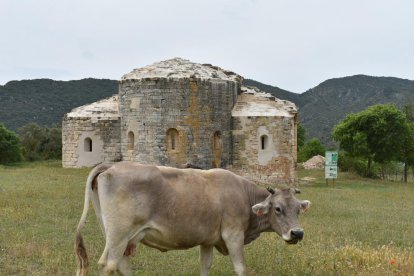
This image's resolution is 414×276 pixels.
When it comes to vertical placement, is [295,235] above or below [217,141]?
below

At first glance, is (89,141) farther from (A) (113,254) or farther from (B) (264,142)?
(A) (113,254)

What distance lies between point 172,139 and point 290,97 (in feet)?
254

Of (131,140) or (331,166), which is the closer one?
(131,140)

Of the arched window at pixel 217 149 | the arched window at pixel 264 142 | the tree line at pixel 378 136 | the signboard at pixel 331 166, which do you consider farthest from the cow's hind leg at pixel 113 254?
the tree line at pixel 378 136

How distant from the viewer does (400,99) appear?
94188 mm

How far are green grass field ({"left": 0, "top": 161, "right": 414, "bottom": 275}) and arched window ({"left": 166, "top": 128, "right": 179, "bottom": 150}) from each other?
7.70 metres

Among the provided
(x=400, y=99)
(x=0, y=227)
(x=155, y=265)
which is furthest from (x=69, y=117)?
(x=400, y=99)

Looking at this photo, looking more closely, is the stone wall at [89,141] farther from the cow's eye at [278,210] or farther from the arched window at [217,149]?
the cow's eye at [278,210]

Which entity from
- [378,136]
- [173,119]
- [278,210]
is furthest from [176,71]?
[278,210]

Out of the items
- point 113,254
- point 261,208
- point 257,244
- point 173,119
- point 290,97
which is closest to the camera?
point 113,254

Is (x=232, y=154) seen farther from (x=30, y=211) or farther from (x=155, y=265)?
(x=155, y=265)

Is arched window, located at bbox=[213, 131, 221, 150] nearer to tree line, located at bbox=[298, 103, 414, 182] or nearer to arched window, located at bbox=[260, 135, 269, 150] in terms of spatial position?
arched window, located at bbox=[260, 135, 269, 150]

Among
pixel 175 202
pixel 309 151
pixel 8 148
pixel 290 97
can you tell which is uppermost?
pixel 290 97

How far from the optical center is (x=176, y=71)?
2444cm
